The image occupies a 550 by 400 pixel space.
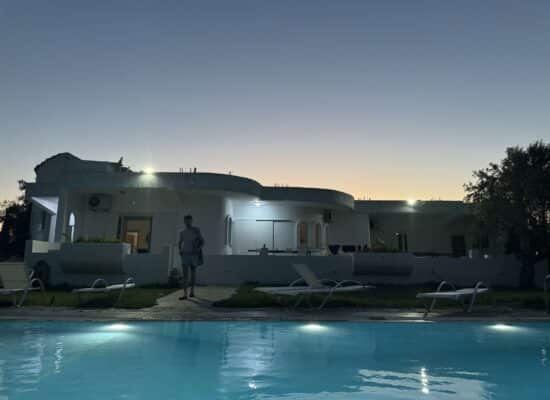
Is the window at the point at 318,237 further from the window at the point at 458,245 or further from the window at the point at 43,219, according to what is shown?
the window at the point at 43,219

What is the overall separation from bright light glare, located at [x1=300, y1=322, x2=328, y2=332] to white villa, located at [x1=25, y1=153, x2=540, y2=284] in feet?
24.5

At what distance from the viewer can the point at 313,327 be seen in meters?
7.40

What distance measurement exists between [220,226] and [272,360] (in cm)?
1322

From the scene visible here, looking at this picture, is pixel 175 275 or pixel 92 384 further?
pixel 175 275

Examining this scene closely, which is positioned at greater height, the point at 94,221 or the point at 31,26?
the point at 31,26

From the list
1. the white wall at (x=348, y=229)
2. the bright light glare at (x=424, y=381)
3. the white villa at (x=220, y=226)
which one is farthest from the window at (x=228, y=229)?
the bright light glare at (x=424, y=381)

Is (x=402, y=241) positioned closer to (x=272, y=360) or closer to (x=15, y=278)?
(x=15, y=278)

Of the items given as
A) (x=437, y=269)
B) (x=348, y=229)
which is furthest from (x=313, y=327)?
(x=348, y=229)

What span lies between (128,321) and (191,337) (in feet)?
5.35

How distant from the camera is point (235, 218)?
21.0 m

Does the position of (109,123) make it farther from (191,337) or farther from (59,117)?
(191,337)

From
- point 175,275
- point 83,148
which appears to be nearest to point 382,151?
point 175,275

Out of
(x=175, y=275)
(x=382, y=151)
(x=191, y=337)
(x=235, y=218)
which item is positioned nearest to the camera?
(x=191, y=337)

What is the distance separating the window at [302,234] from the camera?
71.4 ft
